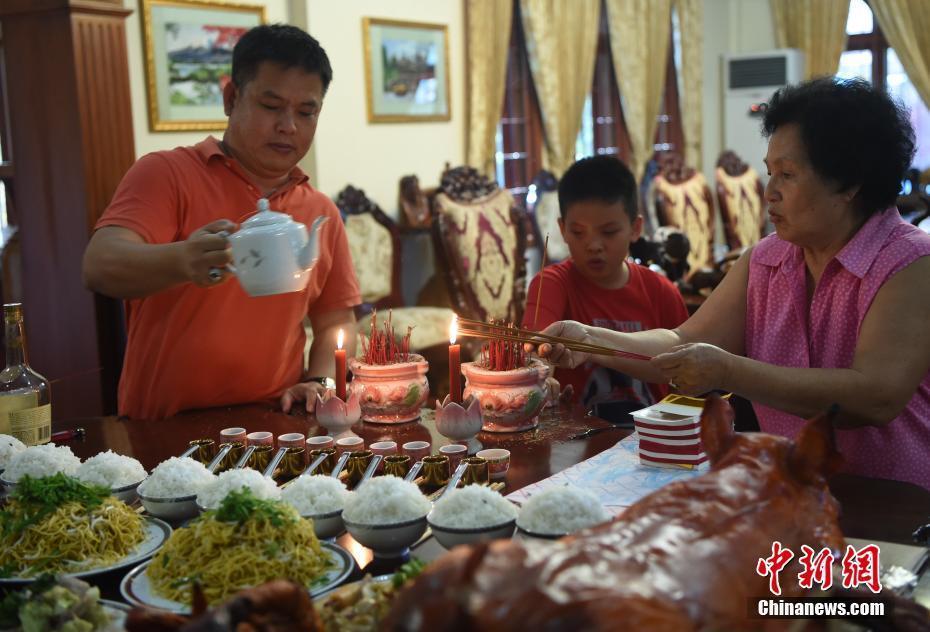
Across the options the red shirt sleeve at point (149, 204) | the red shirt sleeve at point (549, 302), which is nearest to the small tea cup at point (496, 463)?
the red shirt sleeve at point (549, 302)

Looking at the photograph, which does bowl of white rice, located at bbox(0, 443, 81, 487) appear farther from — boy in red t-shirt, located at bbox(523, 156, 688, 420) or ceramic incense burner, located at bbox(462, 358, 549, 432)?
boy in red t-shirt, located at bbox(523, 156, 688, 420)

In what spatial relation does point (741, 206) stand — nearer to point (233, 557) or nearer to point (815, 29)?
point (815, 29)

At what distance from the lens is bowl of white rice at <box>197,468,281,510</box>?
4.53 feet

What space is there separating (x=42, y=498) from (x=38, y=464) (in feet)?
0.73

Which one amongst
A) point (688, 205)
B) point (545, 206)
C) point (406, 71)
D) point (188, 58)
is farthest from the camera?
point (688, 205)

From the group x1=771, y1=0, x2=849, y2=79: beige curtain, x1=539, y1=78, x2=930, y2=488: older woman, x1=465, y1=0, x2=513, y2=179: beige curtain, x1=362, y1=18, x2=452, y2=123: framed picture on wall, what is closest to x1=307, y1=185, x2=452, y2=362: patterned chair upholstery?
x1=362, y1=18, x2=452, y2=123: framed picture on wall

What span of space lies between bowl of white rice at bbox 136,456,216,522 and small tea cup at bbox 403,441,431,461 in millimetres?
441

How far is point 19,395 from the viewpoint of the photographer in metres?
1.94

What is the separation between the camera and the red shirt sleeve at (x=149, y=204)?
2.35 metres

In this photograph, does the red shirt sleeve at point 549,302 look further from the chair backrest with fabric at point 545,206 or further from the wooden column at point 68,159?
the chair backrest with fabric at point 545,206

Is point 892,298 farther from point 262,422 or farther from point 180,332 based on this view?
point 180,332

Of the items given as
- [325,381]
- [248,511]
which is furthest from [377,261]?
[248,511]

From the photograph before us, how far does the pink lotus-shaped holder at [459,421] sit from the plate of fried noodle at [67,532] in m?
0.68

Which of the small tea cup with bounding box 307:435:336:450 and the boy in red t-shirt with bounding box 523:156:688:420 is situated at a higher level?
the boy in red t-shirt with bounding box 523:156:688:420
